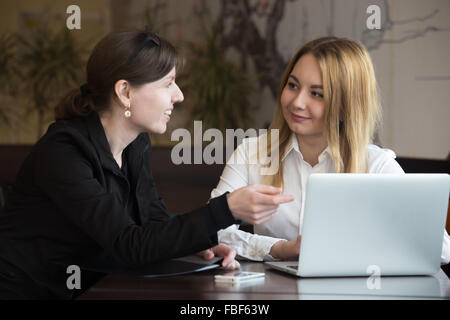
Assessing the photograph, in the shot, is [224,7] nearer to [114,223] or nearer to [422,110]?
[422,110]

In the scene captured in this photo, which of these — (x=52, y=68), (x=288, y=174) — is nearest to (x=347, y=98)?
(x=288, y=174)

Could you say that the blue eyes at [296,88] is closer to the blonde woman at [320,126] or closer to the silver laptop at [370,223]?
the blonde woman at [320,126]

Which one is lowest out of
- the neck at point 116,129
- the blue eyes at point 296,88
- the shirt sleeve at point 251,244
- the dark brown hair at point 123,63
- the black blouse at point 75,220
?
the shirt sleeve at point 251,244

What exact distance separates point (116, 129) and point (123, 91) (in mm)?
139

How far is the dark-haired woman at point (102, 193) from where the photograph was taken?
5.43 feet

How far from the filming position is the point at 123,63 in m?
1.94

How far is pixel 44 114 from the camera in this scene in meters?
7.04

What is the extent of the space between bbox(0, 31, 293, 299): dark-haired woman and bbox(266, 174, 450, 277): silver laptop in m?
0.14

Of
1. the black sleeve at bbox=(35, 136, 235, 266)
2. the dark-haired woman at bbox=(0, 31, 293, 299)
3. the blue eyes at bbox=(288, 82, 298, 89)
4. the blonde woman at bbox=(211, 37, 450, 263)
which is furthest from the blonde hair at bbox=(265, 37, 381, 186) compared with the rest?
the black sleeve at bbox=(35, 136, 235, 266)

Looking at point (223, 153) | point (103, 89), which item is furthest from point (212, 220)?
point (223, 153)

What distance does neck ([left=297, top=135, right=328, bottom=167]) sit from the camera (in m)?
2.43

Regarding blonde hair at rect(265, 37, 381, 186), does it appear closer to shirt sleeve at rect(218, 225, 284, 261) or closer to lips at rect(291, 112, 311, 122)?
lips at rect(291, 112, 311, 122)

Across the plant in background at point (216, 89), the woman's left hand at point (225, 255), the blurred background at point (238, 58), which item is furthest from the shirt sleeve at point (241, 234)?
the plant in background at point (216, 89)

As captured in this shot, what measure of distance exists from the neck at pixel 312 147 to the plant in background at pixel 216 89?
137 inches
